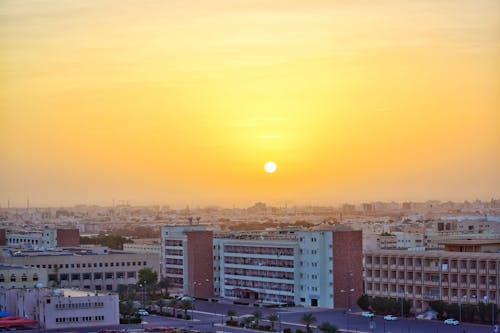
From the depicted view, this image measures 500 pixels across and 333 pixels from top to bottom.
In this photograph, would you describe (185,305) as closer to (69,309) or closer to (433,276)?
(69,309)

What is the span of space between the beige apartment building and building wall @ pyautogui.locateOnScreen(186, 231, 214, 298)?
29.8ft

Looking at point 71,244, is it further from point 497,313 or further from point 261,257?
point 497,313

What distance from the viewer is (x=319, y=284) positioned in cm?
4438

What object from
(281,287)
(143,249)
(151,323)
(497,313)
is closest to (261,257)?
(281,287)

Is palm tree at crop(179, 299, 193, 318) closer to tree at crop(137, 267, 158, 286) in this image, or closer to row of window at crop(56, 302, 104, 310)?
row of window at crop(56, 302, 104, 310)

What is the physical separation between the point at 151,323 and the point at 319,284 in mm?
7848

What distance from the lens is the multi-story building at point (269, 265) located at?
44.1 metres

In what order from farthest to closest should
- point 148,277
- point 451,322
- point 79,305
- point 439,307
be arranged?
1. point 148,277
2. point 439,307
3. point 79,305
4. point 451,322

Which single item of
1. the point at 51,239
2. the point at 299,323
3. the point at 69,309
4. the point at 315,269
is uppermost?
the point at 51,239

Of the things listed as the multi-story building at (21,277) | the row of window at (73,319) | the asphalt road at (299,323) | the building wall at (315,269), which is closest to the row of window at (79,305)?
the row of window at (73,319)

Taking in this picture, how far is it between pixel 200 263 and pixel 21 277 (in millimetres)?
8313

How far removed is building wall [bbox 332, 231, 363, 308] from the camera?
43.8 metres

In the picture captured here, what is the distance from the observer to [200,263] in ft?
165

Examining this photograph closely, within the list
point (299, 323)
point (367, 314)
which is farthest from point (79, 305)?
point (367, 314)
